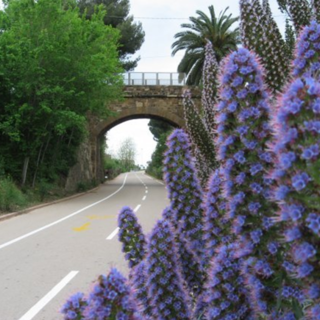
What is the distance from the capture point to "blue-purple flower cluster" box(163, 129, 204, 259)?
7.58ft

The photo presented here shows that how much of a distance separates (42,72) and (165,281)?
1805 cm

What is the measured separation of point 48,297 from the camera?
19.7ft

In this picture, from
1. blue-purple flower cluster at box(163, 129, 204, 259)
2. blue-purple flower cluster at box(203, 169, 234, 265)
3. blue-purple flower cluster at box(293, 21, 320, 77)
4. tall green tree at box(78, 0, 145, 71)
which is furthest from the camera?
tall green tree at box(78, 0, 145, 71)

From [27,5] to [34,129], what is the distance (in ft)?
19.3

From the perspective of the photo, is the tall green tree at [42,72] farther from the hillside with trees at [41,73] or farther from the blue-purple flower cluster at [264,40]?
the blue-purple flower cluster at [264,40]

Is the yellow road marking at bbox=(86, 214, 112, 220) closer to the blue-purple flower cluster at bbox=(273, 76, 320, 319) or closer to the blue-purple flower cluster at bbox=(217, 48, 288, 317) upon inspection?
the blue-purple flower cluster at bbox=(217, 48, 288, 317)

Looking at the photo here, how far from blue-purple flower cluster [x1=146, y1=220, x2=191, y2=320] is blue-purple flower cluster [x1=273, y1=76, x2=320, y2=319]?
1042 millimetres

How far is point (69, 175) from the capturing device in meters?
28.4

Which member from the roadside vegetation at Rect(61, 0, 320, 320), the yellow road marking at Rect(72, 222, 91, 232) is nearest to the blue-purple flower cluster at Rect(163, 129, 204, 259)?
the roadside vegetation at Rect(61, 0, 320, 320)

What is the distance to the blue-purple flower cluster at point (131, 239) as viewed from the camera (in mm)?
2666

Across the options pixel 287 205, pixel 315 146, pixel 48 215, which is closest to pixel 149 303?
pixel 287 205

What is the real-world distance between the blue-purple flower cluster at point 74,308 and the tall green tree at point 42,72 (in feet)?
59.0

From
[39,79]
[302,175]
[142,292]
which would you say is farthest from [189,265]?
[39,79]

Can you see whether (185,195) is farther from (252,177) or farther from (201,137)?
(252,177)
